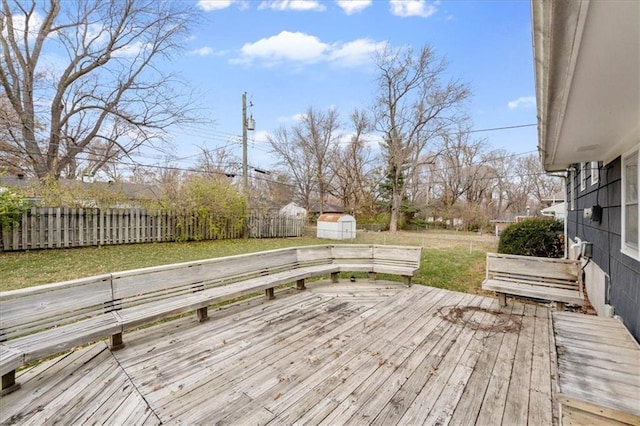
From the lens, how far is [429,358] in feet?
9.32

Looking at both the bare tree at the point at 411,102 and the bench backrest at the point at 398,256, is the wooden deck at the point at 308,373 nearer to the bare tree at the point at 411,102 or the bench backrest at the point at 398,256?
the bench backrest at the point at 398,256

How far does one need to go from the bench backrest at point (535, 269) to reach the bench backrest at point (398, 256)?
46.5 inches

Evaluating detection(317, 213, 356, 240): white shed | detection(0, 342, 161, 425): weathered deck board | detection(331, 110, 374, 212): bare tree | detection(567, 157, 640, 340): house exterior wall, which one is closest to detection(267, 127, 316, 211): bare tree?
detection(331, 110, 374, 212): bare tree

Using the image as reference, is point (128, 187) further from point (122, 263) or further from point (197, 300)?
point (197, 300)

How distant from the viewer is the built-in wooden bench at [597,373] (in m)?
1.54

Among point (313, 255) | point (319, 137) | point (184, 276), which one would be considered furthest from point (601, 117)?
point (319, 137)

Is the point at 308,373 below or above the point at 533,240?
below

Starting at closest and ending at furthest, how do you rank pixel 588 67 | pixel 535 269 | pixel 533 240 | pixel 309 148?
pixel 588 67 → pixel 535 269 → pixel 533 240 → pixel 309 148

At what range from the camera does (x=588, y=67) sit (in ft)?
4.94

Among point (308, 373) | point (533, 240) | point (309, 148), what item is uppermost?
point (309, 148)

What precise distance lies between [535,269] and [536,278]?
0.14 metres

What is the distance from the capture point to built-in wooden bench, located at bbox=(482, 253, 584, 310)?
3.89 meters

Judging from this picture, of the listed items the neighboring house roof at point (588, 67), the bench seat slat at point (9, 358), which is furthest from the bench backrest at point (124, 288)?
the neighboring house roof at point (588, 67)

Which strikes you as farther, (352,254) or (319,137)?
(319,137)
